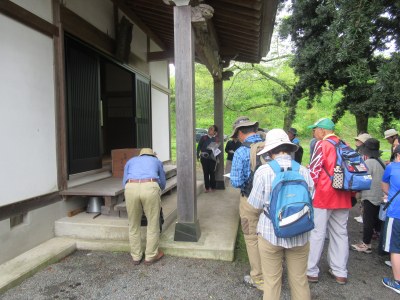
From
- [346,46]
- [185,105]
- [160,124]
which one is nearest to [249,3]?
[346,46]

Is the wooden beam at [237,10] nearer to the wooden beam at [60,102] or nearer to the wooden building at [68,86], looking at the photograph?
the wooden building at [68,86]

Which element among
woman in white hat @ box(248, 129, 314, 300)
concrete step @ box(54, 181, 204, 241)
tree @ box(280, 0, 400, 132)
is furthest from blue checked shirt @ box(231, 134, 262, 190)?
tree @ box(280, 0, 400, 132)

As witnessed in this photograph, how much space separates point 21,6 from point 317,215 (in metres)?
4.22

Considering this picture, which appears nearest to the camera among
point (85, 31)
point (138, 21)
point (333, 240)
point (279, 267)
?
point (279, 267)

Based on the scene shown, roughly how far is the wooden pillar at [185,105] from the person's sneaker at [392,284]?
2205 millimetres

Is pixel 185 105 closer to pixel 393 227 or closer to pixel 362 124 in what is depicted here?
pixel 393 227

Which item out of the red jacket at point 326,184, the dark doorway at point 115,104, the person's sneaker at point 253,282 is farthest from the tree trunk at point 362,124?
the dark doorway at point 115,104

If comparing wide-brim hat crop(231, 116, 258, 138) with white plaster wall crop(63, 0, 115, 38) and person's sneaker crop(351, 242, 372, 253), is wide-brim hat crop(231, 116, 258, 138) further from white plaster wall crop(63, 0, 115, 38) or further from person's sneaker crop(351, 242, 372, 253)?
white plaster wall crop(63, 0, 115, 38)

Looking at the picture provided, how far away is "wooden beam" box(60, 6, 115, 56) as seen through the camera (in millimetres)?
4547

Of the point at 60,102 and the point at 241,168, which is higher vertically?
the point at 60,102

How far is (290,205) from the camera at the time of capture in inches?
82.7

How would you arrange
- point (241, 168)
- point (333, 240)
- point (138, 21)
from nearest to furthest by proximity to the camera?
point (241, 168)
point (333, 240)
point (138, 21)

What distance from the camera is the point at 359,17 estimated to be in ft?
13.2

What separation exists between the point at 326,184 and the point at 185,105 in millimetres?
1916
